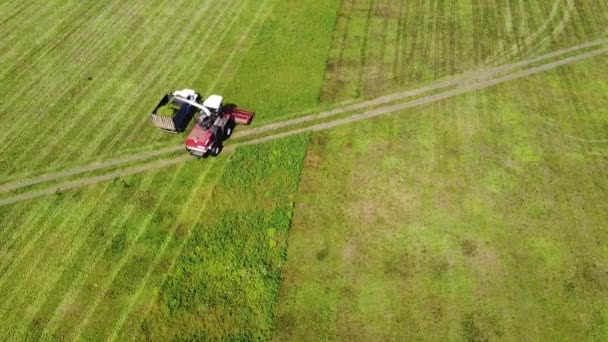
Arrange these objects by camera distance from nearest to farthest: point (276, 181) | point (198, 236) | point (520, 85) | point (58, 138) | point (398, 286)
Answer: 1. point (398, 286)
2. point (198, 236)
3. point (276, 181)
4. point (58, 138)
5. point (520, 85)

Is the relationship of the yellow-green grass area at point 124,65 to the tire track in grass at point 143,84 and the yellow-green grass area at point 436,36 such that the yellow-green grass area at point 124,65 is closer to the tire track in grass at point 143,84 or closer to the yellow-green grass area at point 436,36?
the tire track in grass at point 143,84

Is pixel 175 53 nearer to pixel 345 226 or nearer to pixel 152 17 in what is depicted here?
pixel 152 17

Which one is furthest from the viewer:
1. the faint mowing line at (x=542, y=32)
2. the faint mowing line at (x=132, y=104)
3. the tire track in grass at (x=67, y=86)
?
the faint mowing line at (x=542, y=32)

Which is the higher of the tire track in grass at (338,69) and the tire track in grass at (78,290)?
the tire track in grass at (338,69)

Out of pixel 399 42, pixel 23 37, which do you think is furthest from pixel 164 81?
pixel 399 42

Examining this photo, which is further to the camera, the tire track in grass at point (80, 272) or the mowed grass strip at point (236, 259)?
the tire track in grass at point (80, 272)

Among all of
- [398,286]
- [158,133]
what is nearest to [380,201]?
[398,286]

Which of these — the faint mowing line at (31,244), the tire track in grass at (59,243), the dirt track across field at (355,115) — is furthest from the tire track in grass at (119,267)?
the faint mowing line at (31,244)
